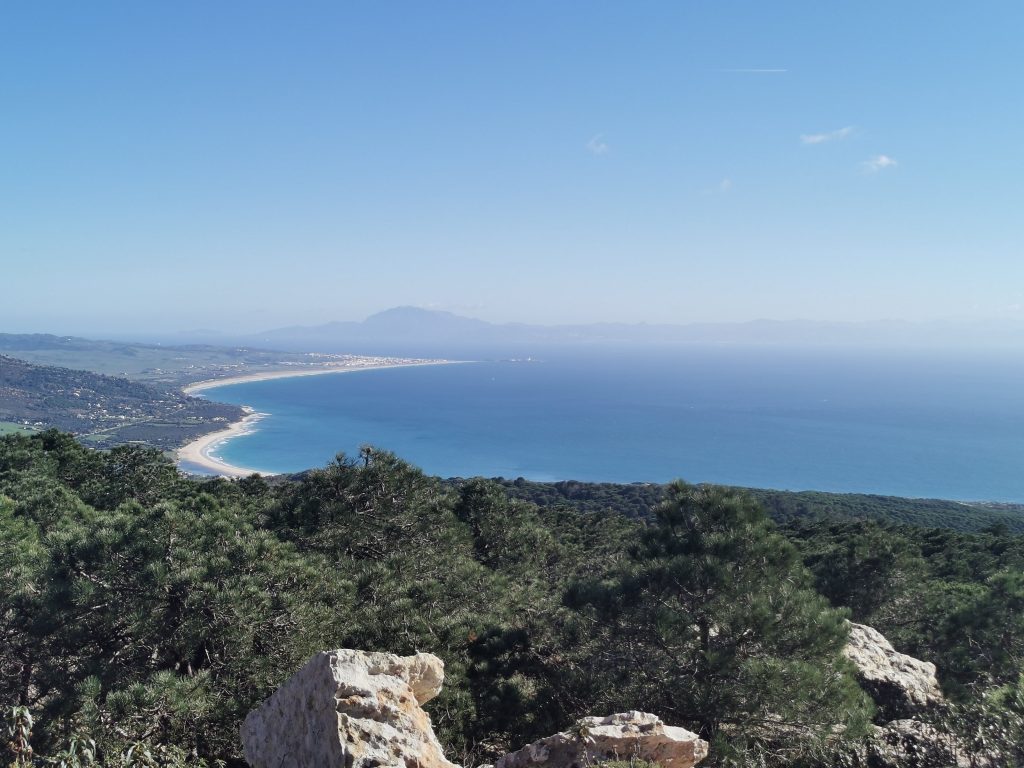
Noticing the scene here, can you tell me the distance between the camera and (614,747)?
5094 millimetres

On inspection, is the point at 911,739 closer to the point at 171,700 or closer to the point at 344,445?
the point at 171,700

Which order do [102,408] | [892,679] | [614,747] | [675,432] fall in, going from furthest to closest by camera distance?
1. [102,408]
2. [675,432]
3. [892,679]
4. [614,747]

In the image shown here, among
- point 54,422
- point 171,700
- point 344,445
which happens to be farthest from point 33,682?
point 54,422

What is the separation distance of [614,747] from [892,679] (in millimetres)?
5704

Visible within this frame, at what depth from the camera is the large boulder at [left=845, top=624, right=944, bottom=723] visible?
25.9ft

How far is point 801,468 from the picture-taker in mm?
78188

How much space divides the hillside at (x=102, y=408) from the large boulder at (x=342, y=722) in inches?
3554

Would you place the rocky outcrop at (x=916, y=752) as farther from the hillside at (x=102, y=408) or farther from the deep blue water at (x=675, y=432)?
the hillside at (x=102, y=408)

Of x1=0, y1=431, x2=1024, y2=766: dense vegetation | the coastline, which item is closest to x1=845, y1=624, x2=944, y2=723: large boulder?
x1=0, y1=431, x2=1024, y2=766: dense vegetation

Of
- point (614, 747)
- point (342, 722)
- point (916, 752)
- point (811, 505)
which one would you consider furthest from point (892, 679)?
point (811, 505)

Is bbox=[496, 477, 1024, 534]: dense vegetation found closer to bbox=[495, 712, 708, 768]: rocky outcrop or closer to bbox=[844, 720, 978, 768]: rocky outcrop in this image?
bbox=[844, 720, 978, 768]: rocky outcrop

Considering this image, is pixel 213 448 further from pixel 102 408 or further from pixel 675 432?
pixel 675 432

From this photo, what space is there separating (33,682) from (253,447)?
8662cm

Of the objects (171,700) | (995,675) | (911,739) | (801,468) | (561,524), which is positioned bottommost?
(801,468)
